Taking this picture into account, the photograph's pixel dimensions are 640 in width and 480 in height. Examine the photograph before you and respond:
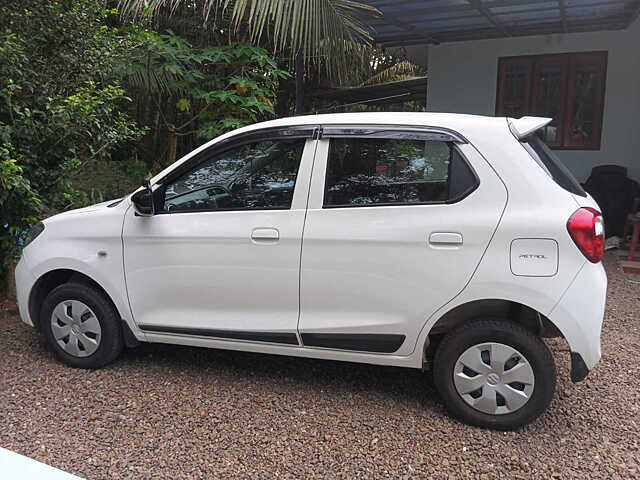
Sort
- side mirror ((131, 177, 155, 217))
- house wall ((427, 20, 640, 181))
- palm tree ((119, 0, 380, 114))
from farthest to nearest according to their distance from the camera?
house wall ((427, 20, 640, 181))
palm tree ((119, 0, 380, 114))
side mirror ((131, 177, 155, 217))

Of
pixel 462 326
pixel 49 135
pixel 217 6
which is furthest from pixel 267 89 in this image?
pixel 462 326

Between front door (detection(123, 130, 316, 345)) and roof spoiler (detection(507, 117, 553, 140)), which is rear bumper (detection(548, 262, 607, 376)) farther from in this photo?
front door (detection(123, 130, 316, 345))

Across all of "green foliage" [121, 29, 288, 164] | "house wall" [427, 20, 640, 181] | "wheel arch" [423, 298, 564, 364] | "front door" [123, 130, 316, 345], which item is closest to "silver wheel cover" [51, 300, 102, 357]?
→ "front door" [123, 130, 316, 345]

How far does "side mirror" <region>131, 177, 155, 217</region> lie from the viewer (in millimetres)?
3492

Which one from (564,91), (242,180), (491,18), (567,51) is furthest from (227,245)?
(567,51)

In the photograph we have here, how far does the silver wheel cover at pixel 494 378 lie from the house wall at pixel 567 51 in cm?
626

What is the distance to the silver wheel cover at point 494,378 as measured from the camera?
2922 mm

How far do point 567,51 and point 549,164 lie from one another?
6.04 m

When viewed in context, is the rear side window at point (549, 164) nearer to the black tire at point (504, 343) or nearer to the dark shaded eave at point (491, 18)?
the black tire at point (504, 343)

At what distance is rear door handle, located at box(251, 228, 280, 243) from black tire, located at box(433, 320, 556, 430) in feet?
3.70

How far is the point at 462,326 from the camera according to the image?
3031 mm

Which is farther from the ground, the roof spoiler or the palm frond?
the palm frond

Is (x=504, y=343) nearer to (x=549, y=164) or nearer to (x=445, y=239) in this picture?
(x=445, y=239)

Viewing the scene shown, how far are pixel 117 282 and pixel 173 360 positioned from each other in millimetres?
748
